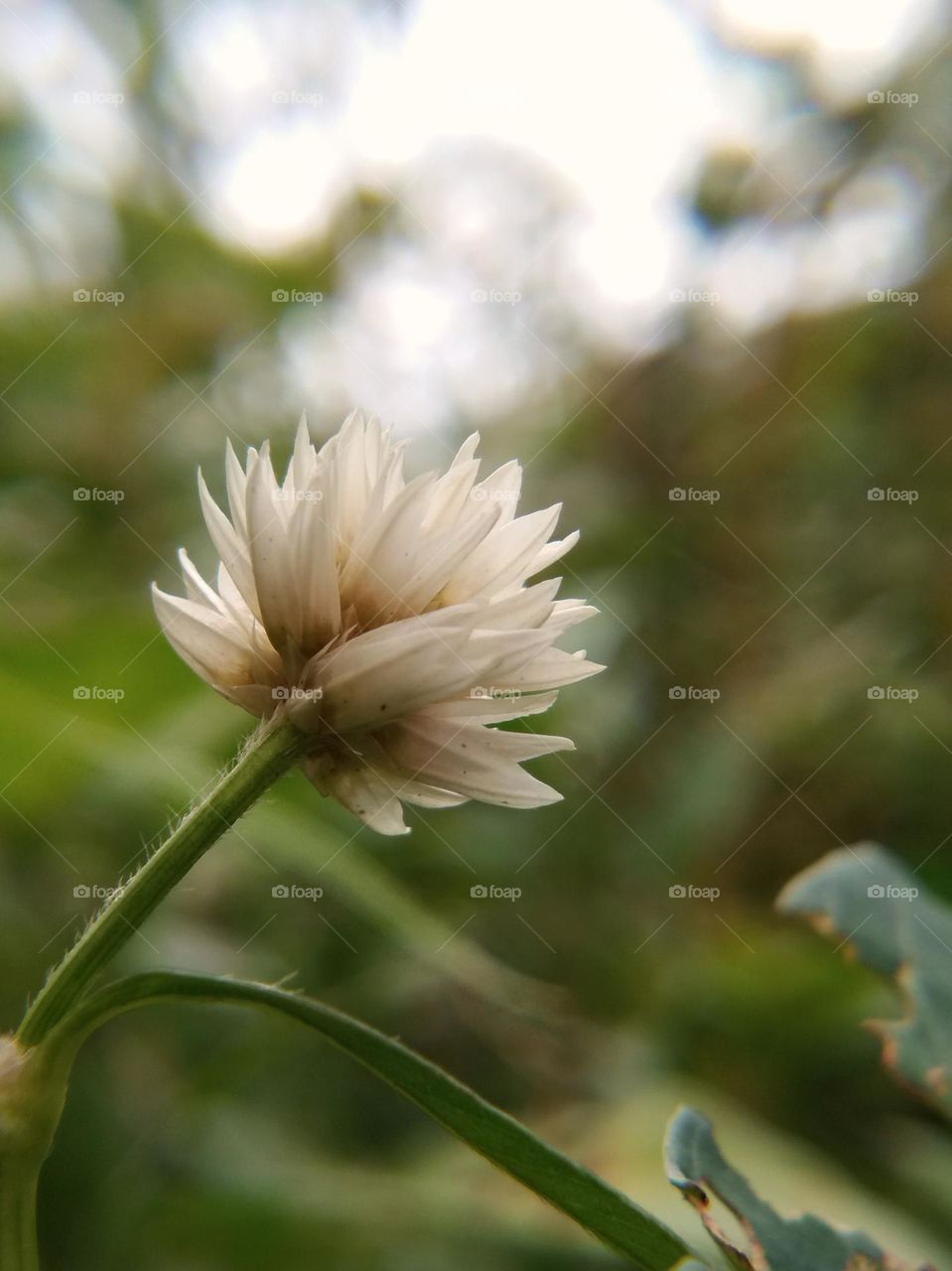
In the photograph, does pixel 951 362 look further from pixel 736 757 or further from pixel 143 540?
pixel 143 540

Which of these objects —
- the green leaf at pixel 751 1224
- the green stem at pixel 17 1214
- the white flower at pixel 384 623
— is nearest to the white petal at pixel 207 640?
the white flower at pixel 384 623

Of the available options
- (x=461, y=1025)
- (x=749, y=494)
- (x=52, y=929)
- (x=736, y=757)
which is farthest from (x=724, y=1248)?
(x=749, y=494)

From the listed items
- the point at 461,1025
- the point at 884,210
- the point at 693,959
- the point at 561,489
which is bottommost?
the point at 461,1025

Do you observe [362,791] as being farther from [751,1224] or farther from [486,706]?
[751,1224]

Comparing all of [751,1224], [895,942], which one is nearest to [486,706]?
[751,1224]

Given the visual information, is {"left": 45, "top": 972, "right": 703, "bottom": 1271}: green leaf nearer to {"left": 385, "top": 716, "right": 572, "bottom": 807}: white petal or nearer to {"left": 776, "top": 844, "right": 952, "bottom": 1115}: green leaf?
{"left": 385, "top": 716, "right": 572, "bottom": 807}: white petal

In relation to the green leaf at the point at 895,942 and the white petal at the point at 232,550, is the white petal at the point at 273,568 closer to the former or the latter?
the white petal at the point at 232,550

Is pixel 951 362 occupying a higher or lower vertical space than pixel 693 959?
higher

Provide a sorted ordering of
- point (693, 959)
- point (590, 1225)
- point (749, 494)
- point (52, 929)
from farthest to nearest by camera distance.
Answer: point (749, 494) → point (693, 959) → point (52, 929) → point (590, 1225)
